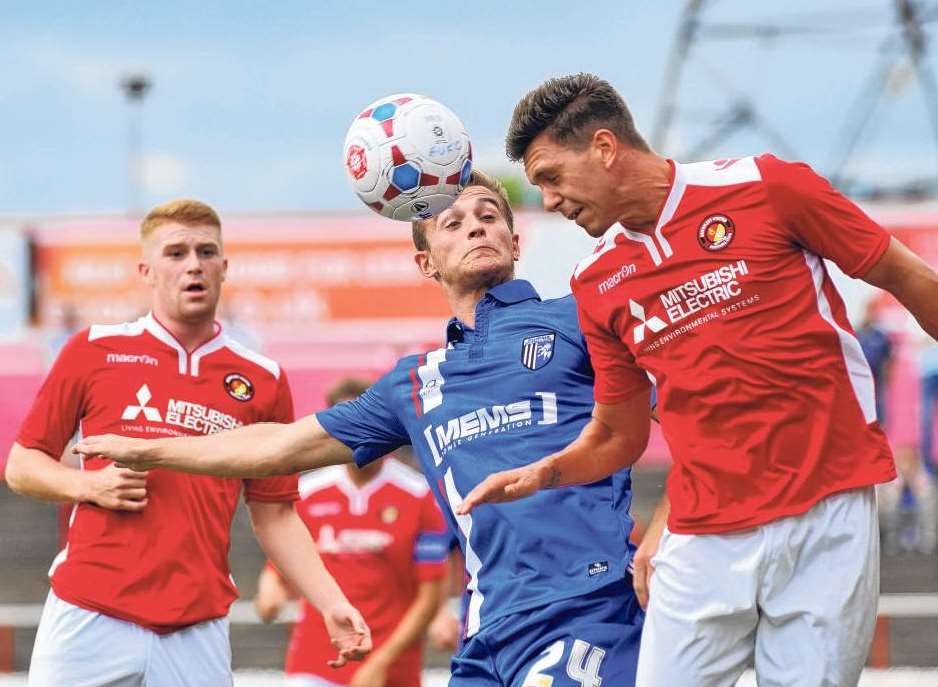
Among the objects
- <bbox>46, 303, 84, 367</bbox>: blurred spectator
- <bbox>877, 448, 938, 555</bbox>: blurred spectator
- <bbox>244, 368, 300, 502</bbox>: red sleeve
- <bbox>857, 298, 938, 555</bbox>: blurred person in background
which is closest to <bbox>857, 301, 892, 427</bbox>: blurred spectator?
<bbox>857, 298, 938, 555</bbox>: blurred person in background

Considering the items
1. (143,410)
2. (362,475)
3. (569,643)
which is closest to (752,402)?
(569,643)

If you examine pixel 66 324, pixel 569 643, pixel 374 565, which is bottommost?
pixel 569 643

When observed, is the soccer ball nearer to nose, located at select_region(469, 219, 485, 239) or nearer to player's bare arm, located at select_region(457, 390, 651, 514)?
nose, located at select_region(469, 219, 485, 239)

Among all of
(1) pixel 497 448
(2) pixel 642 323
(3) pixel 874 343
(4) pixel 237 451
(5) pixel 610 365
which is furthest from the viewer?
(3) pixel 874 343

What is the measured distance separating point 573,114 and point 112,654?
262 centimetres

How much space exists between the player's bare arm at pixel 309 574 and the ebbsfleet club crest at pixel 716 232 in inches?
80.7

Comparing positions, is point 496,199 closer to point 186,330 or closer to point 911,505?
Result: point 186,330

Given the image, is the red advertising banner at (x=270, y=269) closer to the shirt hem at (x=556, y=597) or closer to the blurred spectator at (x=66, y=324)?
the blurred spectator at (x=66, y=324)

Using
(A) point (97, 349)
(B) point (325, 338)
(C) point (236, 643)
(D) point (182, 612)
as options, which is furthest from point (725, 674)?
(B) point (325, 338)

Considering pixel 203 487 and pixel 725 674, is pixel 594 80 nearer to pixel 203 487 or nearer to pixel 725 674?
pixel 725 674

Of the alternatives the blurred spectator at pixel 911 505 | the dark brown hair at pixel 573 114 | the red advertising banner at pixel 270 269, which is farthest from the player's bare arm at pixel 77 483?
the red advertising banner at pixel 270 269

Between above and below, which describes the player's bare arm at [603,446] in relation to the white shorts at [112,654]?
above

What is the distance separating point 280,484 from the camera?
5.63 m

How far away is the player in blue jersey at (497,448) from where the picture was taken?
13.7 feet
